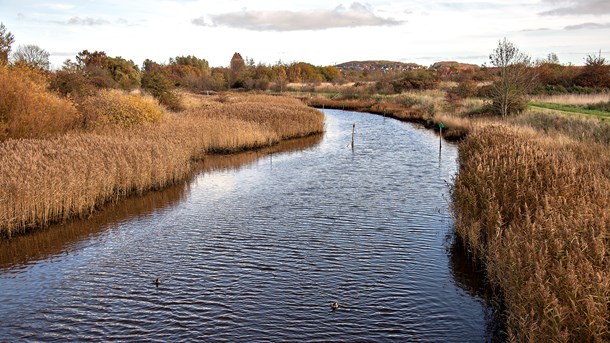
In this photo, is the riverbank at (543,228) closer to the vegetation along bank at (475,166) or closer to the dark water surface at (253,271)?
the vegetation along bank at (475,166)

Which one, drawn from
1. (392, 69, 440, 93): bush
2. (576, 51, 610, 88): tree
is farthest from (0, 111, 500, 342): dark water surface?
(392, 69, 440, 93): bush

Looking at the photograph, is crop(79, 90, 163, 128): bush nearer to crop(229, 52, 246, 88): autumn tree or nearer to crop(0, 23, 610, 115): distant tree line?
crop(0, 23, 610, 115): distant tree line

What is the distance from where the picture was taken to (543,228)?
850cm

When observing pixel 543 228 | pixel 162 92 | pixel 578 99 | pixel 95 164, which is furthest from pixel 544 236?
pixel 162 92

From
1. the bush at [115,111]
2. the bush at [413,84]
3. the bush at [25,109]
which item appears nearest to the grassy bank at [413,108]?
the bush at [413,84]

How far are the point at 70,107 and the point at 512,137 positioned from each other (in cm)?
1840

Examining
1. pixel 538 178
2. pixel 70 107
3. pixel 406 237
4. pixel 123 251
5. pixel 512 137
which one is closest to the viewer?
pixel 538 178

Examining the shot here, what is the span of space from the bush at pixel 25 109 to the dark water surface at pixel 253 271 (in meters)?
6.25

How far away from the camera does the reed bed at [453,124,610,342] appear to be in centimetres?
631

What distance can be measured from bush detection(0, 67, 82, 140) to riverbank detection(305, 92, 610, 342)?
16259mm

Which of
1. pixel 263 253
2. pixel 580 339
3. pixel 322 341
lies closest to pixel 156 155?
pixel 263 253

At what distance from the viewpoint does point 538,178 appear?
11.8 m

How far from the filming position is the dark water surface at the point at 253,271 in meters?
8.91

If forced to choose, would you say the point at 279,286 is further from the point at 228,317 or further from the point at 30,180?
the point at 30,180
